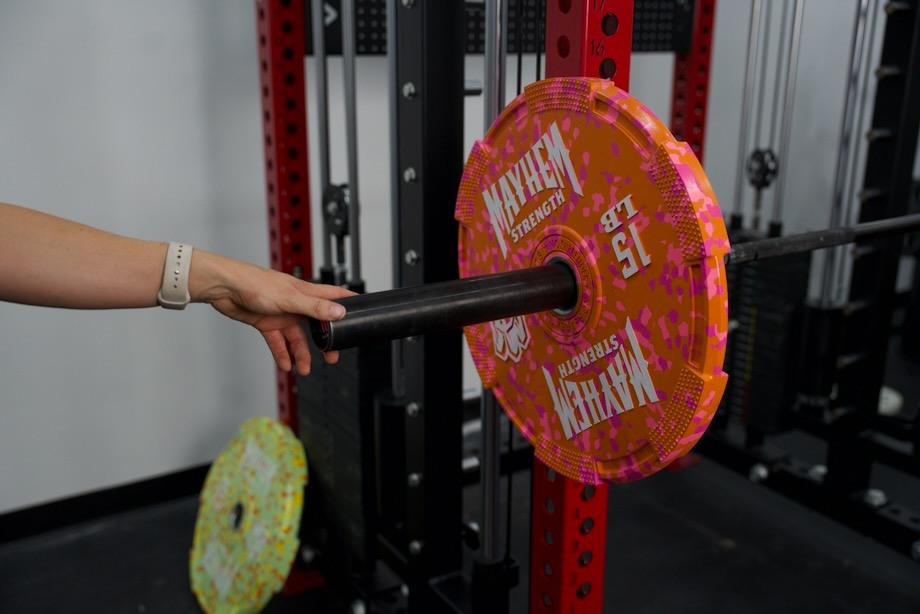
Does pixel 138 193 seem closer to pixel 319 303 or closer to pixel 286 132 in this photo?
pixel 286 132

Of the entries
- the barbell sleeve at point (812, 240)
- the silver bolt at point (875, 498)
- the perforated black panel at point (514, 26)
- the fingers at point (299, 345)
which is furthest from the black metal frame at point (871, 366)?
the fingers at point (299, 345)

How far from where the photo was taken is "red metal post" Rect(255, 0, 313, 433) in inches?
71.9

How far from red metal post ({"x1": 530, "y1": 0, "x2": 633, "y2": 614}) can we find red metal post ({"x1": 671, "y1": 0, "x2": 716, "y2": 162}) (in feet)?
5.33

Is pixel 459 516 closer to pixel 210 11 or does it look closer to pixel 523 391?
pixel 523 391

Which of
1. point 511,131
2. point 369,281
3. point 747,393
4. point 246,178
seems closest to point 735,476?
point 747,393

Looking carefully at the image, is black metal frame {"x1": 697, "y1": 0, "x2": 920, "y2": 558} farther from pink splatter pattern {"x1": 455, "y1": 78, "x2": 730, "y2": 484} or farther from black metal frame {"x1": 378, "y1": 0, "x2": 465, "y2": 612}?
pink splatter pattern {"x1": 455, "y1": 78, "x2": 730, "y2": 484}

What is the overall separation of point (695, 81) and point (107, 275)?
2.15 metres

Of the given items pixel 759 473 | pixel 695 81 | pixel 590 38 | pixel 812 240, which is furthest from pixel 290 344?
pixel 695 81

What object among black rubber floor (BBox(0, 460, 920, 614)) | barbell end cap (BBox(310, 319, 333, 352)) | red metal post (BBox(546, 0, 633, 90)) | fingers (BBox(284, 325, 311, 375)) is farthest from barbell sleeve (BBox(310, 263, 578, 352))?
black rubber floor (BBox(0, 460, 920, 614))

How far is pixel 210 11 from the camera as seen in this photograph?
2137mm

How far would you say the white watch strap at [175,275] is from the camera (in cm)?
82

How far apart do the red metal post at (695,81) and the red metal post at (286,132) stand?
1.23m

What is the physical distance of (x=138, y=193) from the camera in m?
2.14

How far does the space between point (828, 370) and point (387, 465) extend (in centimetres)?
144
